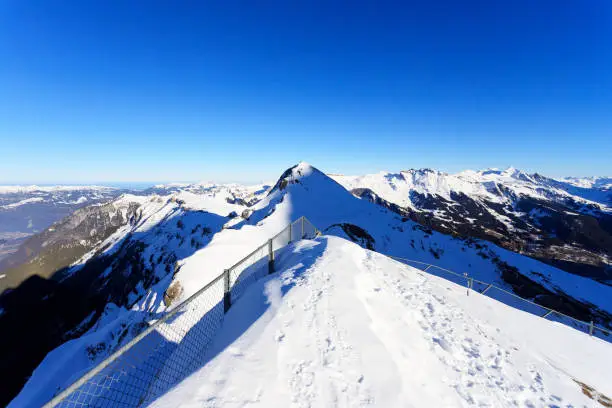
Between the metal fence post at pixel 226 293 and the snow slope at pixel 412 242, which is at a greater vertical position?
the metal fence post at pixel 226 293

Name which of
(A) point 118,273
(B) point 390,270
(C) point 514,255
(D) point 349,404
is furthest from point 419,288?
(A) point 118,273

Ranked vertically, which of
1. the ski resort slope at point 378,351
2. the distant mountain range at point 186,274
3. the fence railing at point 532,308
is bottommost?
the distant mountain range at point 186,274

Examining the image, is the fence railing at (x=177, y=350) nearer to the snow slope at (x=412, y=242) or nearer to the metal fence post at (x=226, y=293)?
the metal fence post at (x=226, y=293)

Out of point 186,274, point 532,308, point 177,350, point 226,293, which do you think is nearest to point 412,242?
point 532,308

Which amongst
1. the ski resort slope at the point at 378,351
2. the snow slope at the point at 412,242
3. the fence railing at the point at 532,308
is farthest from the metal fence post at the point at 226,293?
the snow slope at the point at 412,242

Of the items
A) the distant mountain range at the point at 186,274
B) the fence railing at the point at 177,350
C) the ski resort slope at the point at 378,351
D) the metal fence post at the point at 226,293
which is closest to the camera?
the ski resort slope at the point at 378,351

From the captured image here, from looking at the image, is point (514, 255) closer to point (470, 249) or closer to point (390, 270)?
point (470, 249)

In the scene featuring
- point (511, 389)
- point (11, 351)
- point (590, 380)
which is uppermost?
point (511, 389)

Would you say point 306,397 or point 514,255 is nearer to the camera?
point 306,397

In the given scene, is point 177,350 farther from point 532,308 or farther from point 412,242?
point 412,242

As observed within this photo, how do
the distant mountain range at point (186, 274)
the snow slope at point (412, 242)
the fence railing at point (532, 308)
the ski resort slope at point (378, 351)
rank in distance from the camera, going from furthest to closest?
the snow slope at point (412, 242) → the distant mountain range at point (186, 274) → the fence railing at point (532, 308) → the ski resort slope at point (378, 351)
